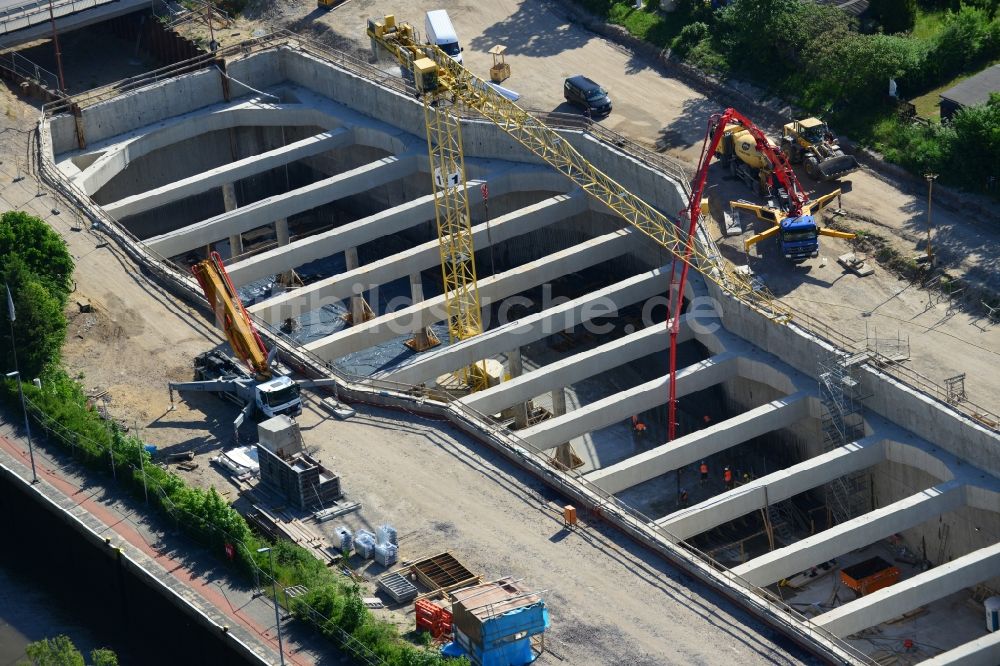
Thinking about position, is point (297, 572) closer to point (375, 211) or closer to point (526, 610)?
point (526, 610)

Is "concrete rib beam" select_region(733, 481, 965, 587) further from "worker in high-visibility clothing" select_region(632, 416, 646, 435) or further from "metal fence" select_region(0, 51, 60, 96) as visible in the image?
"metal fence" select_region(0, 51, 60, 96)

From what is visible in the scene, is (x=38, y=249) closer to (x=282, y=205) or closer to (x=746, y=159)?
(x=282, y=205)

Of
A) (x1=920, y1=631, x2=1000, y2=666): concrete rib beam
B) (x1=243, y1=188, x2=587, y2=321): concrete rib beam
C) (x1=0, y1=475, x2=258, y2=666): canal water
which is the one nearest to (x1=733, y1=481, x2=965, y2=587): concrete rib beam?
(x1=920, y1=631, x2=1000, y2=666): concrete rib beam

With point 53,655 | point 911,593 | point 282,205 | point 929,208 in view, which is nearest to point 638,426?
point 929,208

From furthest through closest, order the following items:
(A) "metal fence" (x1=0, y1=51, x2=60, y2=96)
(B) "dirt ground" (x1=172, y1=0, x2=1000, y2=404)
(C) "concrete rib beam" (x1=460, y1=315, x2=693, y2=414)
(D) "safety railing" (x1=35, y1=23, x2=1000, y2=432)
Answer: (A) "metal fence" (x1=0, y1=51, x2=60, y2=96)
(B) "dirt ground" (x1=172, y1=0, x2=1000, y2=404)
(C) "concrete rib beam" (x1=460, y1=315, x2=693, y2=414)
(D) "safety railing" (x1=35, y1=23, x2=1000, y2=432)

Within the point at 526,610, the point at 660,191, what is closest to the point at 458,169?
the point at 660,191
